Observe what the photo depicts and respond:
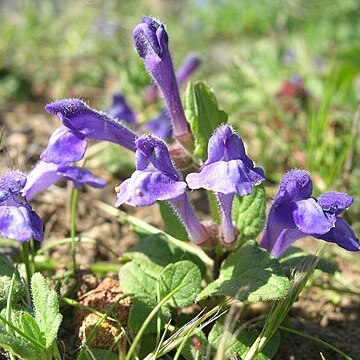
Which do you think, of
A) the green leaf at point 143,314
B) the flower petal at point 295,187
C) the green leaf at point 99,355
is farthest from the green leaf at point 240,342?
the flower petal at point 295,187

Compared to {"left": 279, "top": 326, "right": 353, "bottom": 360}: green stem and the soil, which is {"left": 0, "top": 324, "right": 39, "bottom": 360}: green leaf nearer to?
the soil

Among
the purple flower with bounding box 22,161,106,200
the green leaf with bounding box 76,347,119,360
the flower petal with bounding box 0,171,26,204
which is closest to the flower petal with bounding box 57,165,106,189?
the purple flower with bounding box 22,161,106,200

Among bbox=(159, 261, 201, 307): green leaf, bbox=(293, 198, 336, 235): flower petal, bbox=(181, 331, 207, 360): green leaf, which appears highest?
bbox=(293, 198, 336, 235): flower petal

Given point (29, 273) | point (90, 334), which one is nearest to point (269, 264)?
point (90, 334)

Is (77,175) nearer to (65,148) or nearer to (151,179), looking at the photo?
(65,148)

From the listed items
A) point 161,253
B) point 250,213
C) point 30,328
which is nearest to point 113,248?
point 161,253

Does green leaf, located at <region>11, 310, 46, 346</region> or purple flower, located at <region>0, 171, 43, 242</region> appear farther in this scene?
purple flower, located at <region>0, 171, 43, 242</region>
